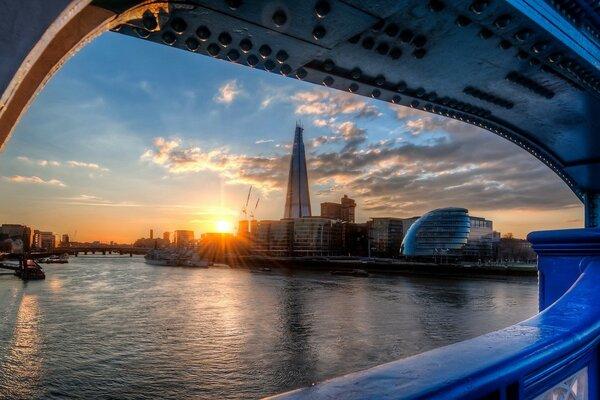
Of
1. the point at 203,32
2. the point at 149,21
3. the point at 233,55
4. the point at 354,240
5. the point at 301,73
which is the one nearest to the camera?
the point at 149,21

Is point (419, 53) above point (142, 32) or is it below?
above

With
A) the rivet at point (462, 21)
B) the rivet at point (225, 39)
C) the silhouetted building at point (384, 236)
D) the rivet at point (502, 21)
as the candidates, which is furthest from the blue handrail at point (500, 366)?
the silhouetted building at point (384, 236)

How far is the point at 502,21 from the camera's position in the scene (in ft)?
14.7

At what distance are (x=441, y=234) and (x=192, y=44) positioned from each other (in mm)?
137138

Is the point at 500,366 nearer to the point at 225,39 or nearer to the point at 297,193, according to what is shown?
the point at 225,39

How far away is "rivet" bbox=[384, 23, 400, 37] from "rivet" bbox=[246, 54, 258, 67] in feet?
5.30

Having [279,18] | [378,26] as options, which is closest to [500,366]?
[279,18]

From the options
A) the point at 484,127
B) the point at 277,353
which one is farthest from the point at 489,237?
the point at 484,127

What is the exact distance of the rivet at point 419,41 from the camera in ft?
16.8

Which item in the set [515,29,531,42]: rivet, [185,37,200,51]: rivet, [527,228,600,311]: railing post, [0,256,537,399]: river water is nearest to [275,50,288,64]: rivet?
[185,37,200,51]: rivet

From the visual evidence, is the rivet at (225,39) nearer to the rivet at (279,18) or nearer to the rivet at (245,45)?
the rivet at (245,45)

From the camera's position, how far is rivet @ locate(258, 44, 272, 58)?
180 inches

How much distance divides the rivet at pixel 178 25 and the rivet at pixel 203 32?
0.54ft

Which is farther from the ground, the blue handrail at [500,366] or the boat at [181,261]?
the blue handrail at [500,366]
